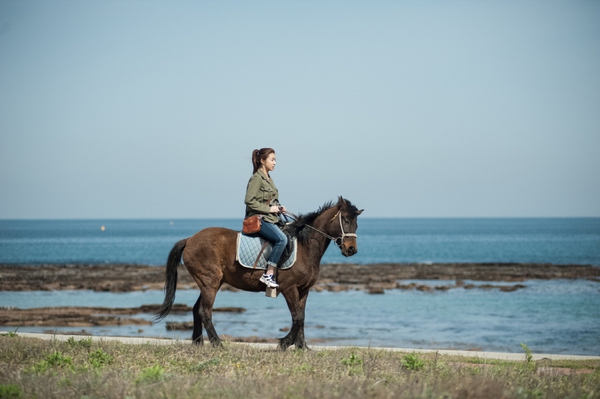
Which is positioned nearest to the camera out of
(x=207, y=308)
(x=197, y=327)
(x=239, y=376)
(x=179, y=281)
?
(x=239, y=376)

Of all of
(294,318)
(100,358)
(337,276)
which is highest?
(294,318)

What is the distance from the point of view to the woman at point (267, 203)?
9570mm

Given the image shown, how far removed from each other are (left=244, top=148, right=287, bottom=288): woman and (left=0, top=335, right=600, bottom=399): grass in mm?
1408

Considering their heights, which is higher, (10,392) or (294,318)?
(294,318)

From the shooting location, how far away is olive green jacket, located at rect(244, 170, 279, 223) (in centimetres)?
959

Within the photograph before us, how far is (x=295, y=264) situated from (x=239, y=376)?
277cm

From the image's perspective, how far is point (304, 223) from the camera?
10086mm

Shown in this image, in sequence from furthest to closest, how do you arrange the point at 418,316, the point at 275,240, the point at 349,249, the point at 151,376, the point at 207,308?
1. the point at 418,316
2. the point at 207,308
3. the point at 275,240
4. the point at 349,249
5. the point at 151,376

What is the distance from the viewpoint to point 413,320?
24.7 m

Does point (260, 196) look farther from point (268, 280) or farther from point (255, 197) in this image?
point (268, 280)

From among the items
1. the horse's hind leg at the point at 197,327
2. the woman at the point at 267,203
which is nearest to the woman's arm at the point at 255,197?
the woman at the point at 267,203

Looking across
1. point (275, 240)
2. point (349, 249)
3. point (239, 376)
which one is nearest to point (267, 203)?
point (275, 240)

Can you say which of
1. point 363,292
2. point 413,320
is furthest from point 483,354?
point 363,292

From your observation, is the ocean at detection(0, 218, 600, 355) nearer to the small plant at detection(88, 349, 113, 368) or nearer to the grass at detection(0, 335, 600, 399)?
the grass at detection(0, 335, 600, 399)
